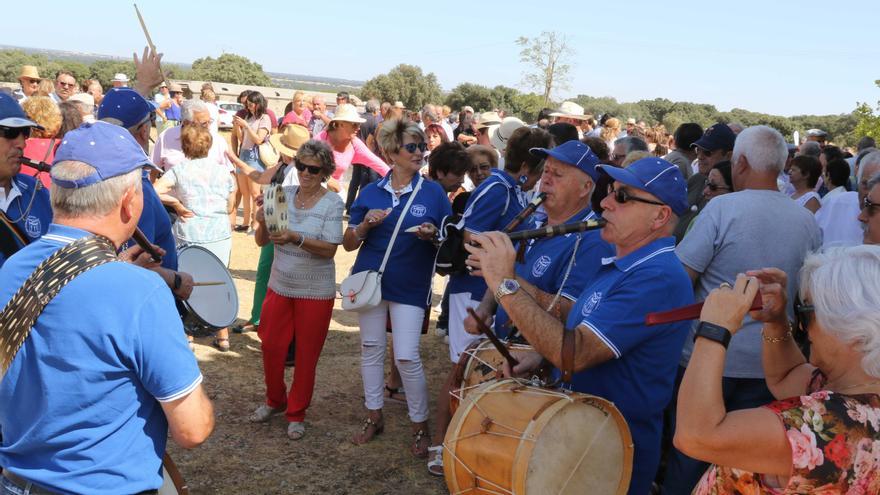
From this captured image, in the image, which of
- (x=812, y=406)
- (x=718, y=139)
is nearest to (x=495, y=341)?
(x=812, y=406)

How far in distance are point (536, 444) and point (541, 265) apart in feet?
4.61

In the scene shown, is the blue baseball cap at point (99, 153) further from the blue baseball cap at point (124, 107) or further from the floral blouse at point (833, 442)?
the blue baseball cap at point (124, 107)

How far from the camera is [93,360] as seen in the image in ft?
7.09

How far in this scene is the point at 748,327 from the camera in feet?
13.1

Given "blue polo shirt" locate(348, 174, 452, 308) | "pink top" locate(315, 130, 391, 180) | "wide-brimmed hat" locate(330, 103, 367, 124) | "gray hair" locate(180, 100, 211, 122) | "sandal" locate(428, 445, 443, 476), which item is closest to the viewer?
"sandal" locate(428, 445, 443, 476)

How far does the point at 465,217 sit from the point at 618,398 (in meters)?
2.35

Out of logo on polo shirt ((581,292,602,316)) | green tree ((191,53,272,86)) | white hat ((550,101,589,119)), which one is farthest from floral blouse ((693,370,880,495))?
green tree ((191,53,272,86))

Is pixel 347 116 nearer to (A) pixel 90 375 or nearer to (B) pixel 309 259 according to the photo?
(B) pixel 309 259

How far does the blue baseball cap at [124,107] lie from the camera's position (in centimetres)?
460

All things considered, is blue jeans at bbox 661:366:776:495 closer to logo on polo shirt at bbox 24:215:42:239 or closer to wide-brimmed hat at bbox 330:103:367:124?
logo on polo shirt at bbox 24:215:42:239

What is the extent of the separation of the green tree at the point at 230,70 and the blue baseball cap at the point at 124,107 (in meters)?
57.8

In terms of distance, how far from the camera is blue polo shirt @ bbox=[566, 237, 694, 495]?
2889 mm

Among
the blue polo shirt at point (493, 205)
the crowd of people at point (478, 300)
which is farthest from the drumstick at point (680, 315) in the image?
the blue polo shirt at point (493, 205)

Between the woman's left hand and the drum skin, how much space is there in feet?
2.25
